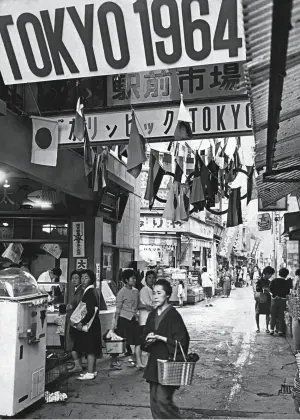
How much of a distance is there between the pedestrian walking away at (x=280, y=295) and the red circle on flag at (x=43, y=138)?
9085 millimetres

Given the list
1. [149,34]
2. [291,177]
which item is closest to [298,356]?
[291,177]

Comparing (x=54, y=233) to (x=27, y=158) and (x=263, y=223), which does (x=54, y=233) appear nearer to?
(x=27, y=158)

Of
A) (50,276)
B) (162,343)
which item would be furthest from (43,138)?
(50,276)

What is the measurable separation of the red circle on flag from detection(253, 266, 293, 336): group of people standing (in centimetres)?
908

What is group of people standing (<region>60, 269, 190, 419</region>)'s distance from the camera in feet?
18.2

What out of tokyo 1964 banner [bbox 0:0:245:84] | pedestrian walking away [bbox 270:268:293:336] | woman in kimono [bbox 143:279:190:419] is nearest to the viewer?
tokyo 1964 banner [bbox 0:0:245:84]

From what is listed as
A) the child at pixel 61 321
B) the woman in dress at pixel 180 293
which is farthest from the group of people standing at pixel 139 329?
the woman in dress at pixel 180 293

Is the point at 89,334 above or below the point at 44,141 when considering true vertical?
below

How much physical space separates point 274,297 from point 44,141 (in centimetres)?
951

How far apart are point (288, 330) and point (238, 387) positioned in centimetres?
→ 641

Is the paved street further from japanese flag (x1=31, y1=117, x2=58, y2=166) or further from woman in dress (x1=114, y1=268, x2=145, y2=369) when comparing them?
japanese flag (x1=31, y1=117, x2=58, y2=166)

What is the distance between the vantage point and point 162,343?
5.62 metres

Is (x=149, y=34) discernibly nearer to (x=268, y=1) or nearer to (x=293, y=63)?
(x=293, y=63)

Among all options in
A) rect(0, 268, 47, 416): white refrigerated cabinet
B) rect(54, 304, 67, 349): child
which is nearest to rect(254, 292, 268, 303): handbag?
rect(54, 304, 67, 349): child
